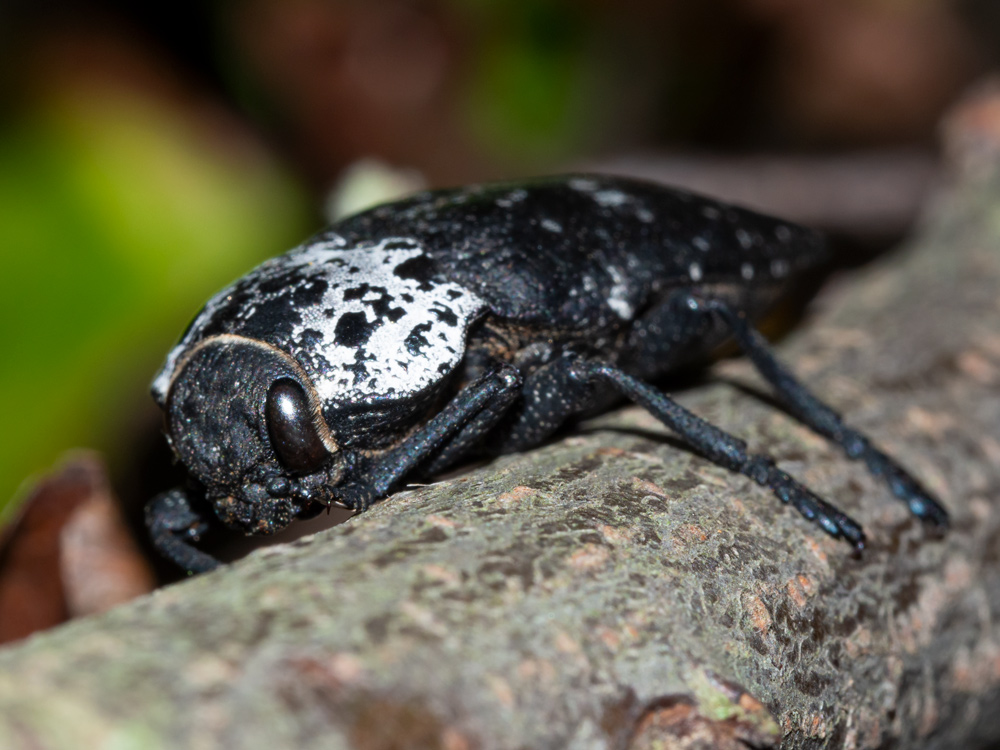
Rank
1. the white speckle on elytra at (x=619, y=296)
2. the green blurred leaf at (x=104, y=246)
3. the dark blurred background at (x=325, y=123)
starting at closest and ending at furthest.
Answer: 1. the white speckle on elytra at (x=619, y=296)
2. the green blurred leaf at (x=104, y=246)
3. the dark blurred background at (x=325, y=123)

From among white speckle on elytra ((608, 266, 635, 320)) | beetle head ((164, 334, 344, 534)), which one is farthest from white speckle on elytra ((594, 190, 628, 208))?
beetle head ((164, 334, 344, 534))

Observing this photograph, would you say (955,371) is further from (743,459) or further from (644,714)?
(644,714)

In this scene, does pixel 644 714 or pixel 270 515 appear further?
pixel 270 515

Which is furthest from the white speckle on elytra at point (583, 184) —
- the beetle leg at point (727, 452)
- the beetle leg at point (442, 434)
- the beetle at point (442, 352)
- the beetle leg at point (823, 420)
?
the beetle leg at point (442, 434)

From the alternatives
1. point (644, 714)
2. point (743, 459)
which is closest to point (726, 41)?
point (743, 459)

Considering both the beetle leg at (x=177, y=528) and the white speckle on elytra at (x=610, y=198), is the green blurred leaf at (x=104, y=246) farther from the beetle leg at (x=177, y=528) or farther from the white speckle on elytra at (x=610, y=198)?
the white speckle on elytra at (x=610, y=198)

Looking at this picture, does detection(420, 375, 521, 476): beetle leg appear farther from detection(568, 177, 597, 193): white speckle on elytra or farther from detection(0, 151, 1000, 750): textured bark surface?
detection(568, 177, 597, 193): white speckle on elytra
